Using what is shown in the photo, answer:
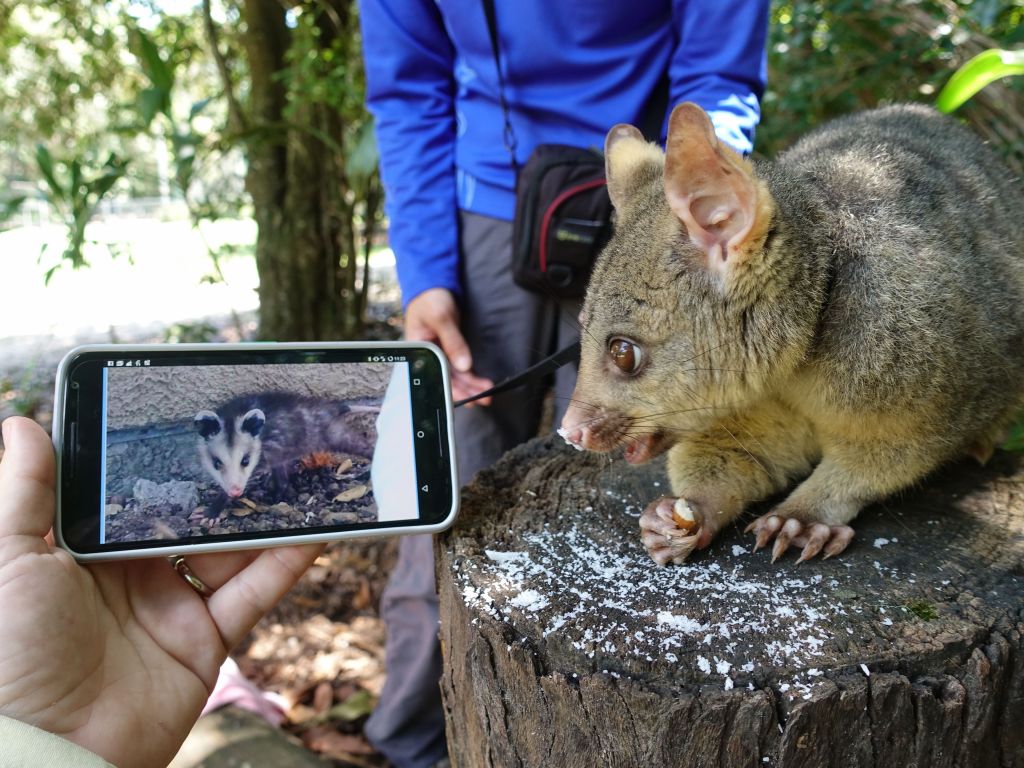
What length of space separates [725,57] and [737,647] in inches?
67.1

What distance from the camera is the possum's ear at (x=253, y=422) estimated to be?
1686mm

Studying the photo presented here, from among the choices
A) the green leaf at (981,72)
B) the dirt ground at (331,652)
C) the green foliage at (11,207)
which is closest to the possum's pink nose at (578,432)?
the green leaf at (981,72)

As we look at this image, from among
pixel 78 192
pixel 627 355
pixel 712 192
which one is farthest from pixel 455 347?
pixel 78 192

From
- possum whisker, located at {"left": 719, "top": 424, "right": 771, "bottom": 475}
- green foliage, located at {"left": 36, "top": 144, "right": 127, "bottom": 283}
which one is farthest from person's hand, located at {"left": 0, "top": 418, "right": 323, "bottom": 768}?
green foliage, located at {"left": 36, "top": 144, "right": 127, "bottom": 283}

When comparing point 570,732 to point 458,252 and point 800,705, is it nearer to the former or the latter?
point 800,705

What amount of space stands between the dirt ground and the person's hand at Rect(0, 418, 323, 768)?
6.13 ft

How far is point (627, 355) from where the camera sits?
5.55 ft

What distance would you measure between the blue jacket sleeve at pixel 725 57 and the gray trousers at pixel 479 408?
0.72 metres

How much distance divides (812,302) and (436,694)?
7.16 ft

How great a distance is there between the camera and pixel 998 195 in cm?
202

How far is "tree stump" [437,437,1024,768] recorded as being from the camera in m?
1.29

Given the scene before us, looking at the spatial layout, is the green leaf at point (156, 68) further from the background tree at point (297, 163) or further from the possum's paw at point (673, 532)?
the possum's paw at point (673, 532)

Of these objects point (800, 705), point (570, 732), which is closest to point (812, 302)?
point (800, 705)

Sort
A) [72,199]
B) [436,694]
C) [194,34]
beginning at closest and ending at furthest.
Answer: [436,694] < [72,199] < [194,34]
